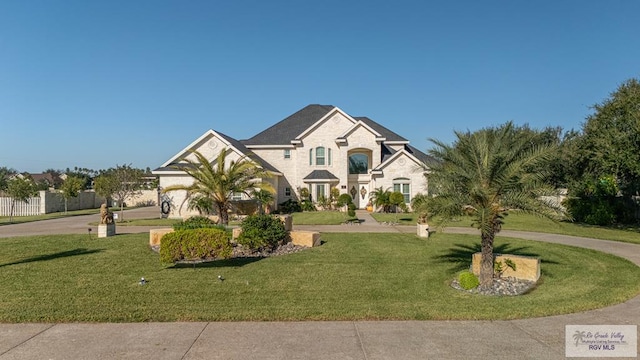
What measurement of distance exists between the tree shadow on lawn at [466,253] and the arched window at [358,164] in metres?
20.6

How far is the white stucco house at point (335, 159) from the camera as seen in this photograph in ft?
104

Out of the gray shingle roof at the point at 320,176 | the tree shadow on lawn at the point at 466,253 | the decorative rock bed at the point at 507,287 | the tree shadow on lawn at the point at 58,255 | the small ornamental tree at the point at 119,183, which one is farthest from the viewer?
the gray shingle roof at the point at 320,176

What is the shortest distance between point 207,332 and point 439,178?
6287 mm

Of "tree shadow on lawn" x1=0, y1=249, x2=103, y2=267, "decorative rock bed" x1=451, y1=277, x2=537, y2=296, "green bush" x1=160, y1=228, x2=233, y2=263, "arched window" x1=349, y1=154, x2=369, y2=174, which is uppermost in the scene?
"arched window" x1=349, y1=154, x2=369, y2=174

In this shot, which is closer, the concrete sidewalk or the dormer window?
the concrete sidewalk

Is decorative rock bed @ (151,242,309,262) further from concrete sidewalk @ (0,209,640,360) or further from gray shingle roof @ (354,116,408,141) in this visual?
gray shingle roof @ (354,116,408,141)

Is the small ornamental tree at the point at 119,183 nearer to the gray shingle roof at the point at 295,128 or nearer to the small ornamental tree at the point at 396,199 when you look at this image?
the gray shingle roof at the point at 295,128

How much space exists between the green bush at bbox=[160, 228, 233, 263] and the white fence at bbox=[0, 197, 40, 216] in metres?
33.4

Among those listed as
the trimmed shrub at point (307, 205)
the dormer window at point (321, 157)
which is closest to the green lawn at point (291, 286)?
the trimmed shrub at point (307, 205)

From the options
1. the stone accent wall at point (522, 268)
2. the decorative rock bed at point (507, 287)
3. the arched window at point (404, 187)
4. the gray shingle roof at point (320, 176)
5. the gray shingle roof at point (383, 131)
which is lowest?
the decorative rock bed at point (507, 287)

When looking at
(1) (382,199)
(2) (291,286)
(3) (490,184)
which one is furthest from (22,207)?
(3) (490,184)

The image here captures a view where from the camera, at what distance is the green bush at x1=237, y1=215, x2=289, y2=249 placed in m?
12.5

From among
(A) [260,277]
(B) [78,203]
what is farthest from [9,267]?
(B) [78,203]

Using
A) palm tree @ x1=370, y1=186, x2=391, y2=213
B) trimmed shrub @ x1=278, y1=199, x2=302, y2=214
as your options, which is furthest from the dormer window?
palm tree @ x1=370, y1=186, x2=391, y2=213
